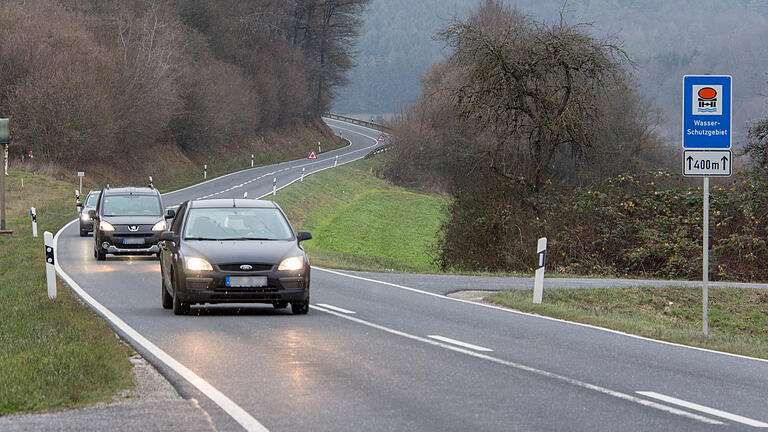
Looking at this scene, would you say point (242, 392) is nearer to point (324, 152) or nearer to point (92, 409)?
point (92, 409)

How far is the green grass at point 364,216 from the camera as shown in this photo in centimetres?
4562

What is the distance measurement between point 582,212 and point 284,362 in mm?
21008

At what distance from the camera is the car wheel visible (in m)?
14.0

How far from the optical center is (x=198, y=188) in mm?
61688

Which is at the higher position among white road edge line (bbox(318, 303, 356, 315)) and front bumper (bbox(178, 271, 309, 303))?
front bumper (bbox(178, 271, 309, 303))

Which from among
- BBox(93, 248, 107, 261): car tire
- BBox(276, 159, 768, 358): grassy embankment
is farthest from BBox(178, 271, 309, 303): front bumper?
BBox(93, 248, 107, 261): car tire

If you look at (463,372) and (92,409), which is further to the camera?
(463,372)

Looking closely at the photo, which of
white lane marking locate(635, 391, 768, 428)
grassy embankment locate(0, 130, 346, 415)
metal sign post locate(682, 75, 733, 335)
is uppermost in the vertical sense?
metal sign post locate(682, 75, 733, 335)

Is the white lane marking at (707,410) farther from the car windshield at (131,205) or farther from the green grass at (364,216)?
the green grass at (364,216)

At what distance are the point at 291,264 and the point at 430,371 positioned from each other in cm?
470

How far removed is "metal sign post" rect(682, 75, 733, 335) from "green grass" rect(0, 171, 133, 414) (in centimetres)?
773

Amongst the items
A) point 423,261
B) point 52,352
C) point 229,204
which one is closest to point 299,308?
point 229,204

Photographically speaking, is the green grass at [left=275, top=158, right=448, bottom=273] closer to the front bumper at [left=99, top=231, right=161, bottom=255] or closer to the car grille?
the front bumper at [left=99, top=231, right=161, bottom=255]

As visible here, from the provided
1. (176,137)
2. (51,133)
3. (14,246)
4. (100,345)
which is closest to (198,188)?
(51,133)
